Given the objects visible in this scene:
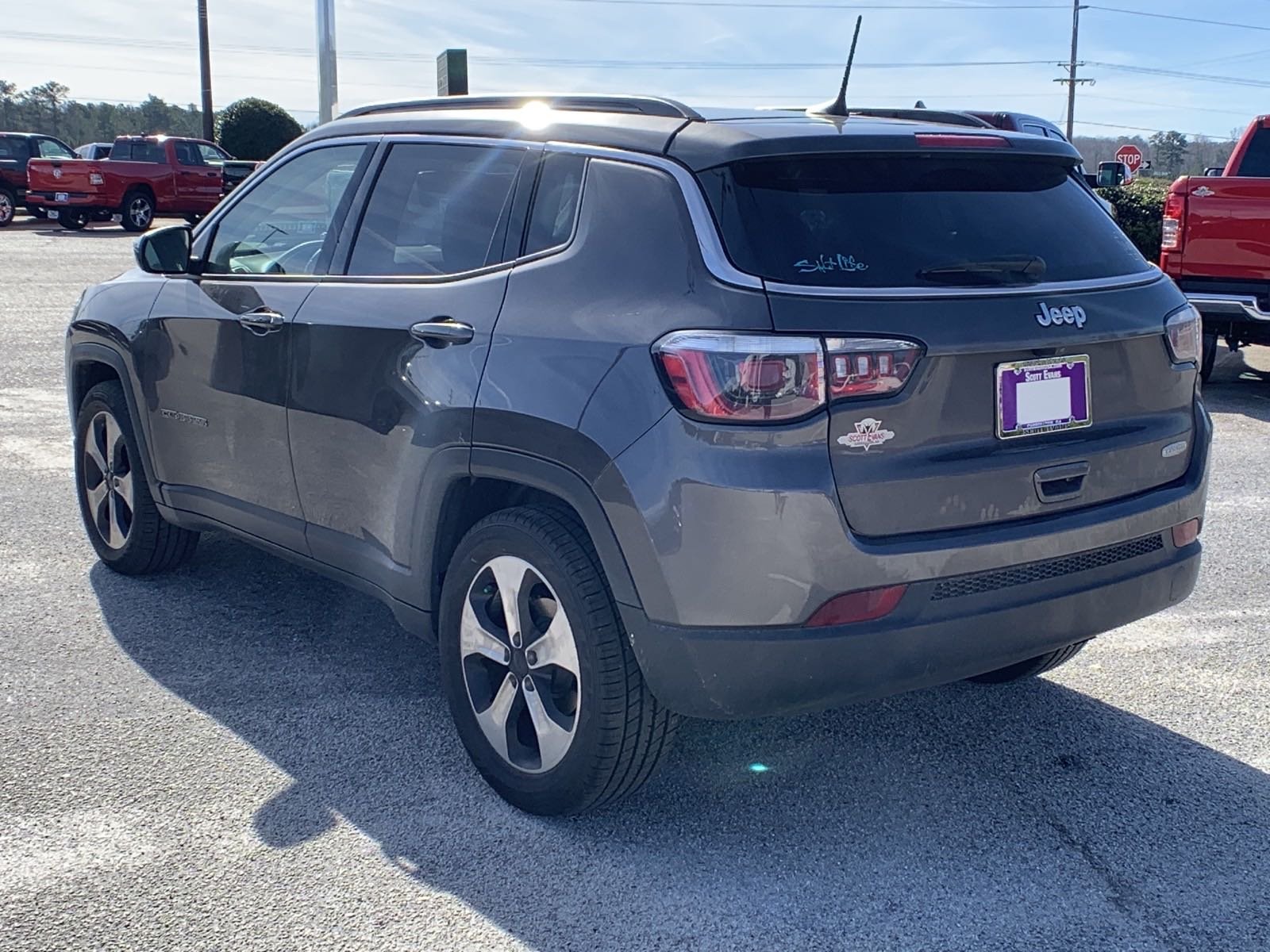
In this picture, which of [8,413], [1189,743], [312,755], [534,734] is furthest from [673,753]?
[8,413]

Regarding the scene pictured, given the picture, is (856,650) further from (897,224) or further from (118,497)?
(118,497)

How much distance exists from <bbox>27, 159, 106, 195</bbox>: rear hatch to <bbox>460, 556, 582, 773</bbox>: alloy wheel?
26.1 m

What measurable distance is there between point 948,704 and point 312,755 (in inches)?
77.0

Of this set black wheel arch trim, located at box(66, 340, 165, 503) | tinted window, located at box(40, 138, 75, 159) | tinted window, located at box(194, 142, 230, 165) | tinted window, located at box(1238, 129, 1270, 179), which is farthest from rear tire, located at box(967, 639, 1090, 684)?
tinted window, located at box(40, 138, 75, 159)

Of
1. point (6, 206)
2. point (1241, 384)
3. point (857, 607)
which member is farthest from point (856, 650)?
point (6, 206)

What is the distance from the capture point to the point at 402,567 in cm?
373

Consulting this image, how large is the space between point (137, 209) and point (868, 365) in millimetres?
27527

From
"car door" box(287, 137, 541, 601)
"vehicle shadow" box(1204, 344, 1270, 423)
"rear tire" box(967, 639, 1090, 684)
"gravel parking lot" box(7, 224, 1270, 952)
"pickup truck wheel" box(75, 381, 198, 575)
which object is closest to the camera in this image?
"gravel parking lot" box(7, 224, 1270, 952)

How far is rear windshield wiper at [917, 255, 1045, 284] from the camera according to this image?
306 centimetres

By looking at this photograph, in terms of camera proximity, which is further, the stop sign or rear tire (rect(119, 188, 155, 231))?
the stop sign

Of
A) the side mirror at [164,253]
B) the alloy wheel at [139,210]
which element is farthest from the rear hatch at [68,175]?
the side mirror at [164,253]

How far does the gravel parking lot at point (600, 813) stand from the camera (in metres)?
2.94

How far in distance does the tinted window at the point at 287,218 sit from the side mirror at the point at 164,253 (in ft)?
0.30

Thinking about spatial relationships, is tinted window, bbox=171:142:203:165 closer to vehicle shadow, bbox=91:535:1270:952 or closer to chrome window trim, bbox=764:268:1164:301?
vehicle shadow, bbox=91:535:1270:952
